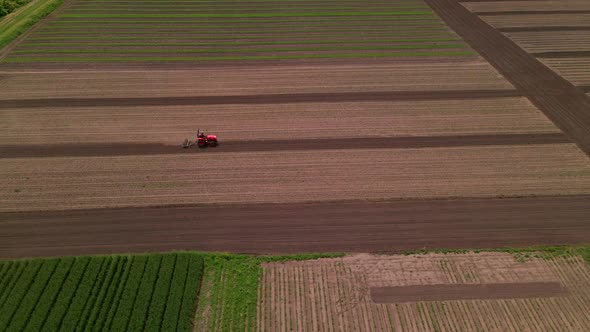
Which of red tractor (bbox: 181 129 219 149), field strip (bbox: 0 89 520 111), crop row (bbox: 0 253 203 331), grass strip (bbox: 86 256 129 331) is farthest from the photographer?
field strip (bbox: 0 89 520 111)

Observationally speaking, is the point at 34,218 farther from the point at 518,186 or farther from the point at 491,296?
the point at 518,186

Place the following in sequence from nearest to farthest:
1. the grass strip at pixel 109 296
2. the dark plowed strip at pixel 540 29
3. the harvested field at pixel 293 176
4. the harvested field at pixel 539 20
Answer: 1. the grass strip at pixel 109 296
2. the harvested field at pixel 293 176
3. the dark plowed strip at pixel 540 29
4. the harvested field at pixel 539 20

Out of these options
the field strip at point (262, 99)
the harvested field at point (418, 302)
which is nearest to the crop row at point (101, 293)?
the harvested field at point (418, 302)

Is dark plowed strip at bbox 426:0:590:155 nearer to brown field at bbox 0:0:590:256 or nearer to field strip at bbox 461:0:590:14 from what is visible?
brown field at bbox 0:0:590:256

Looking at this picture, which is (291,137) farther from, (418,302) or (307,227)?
(418,302)

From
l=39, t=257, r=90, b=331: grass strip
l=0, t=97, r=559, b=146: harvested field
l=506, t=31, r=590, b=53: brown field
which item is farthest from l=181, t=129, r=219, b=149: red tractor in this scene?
l=506, t=31, r=590, b=53: brown field

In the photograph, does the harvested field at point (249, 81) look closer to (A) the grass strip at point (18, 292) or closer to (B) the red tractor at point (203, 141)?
(B) the red tractor at point (203, 141)
